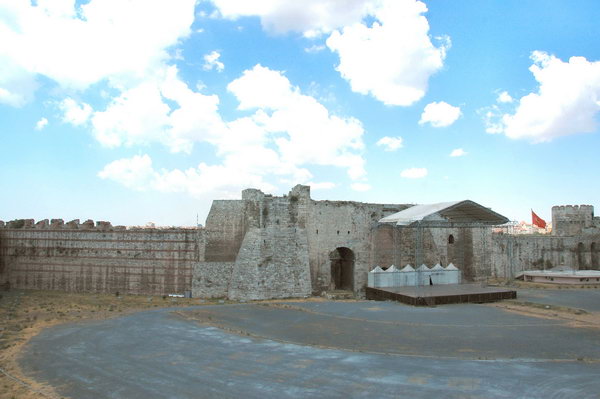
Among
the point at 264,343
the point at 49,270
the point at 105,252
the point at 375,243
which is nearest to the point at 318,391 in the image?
the point at 264,343

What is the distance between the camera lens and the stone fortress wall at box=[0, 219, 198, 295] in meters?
24.0

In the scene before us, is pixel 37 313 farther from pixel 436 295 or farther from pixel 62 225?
pixel 436 295

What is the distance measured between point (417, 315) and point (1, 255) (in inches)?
1035

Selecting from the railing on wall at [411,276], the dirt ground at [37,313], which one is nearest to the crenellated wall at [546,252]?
the railing on wall at [411,276]

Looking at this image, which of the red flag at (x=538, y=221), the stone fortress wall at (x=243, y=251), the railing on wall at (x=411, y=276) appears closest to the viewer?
the stone fortress wall at (x=243, y=251)

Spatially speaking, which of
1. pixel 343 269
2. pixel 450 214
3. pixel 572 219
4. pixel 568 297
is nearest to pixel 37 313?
pixel 343 269

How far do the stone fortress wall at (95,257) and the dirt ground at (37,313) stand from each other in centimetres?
102

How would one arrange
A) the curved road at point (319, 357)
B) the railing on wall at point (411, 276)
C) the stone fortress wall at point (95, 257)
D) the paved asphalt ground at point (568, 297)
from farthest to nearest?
the stone fortress wall at point (95, 257), the railing on wall at point (411, 276), the paved asphalt ground at point (568, 297), the curved road at point (319, 357)

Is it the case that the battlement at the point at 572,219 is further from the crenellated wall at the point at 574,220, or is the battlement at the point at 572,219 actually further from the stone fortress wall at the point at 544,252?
the stone fortress wall at the point at 544,252

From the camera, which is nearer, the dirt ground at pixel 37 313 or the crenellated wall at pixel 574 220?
the dirt ground at pixel 37 313

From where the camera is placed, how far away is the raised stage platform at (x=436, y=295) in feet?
64.8

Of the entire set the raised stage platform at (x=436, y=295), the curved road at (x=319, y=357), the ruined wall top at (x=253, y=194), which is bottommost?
the curved road at (x=319, y=357)

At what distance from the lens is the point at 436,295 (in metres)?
20.1

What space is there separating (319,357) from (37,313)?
13.4m
